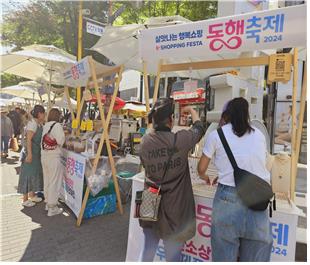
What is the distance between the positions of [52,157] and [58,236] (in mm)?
1319

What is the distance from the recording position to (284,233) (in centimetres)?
242

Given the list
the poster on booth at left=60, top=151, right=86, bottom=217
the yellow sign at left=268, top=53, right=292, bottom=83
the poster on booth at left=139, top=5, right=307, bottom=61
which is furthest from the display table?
the poster on booth at left=60, top=151, right=86, bottom=217

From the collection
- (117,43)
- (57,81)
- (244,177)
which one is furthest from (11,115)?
(244,177)

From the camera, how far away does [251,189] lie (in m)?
2.05

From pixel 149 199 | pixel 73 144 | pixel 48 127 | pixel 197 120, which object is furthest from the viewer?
pixel 73 144

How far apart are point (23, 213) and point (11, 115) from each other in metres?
8.65

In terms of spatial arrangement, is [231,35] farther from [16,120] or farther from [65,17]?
[16,120]

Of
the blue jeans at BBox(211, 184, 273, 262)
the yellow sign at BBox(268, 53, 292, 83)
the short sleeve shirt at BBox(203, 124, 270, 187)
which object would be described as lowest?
the blue jeans at BBox(211, 184, 273, 262)

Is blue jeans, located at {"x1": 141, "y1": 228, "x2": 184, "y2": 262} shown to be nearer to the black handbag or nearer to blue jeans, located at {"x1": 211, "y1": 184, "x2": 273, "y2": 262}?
blue jeans, located at {"x1": 211, "y1": 184, "x2": 273, "y2": 262}

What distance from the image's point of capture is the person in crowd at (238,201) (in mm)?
→ 2080

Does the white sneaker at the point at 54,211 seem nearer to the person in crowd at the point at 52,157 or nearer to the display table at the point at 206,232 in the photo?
the person in crowd at the point at 52,157

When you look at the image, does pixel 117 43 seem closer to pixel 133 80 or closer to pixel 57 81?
pixel 57 81

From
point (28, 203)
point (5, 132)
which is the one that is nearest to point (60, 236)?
point (28, 203)

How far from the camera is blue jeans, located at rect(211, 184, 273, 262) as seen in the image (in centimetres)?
207
